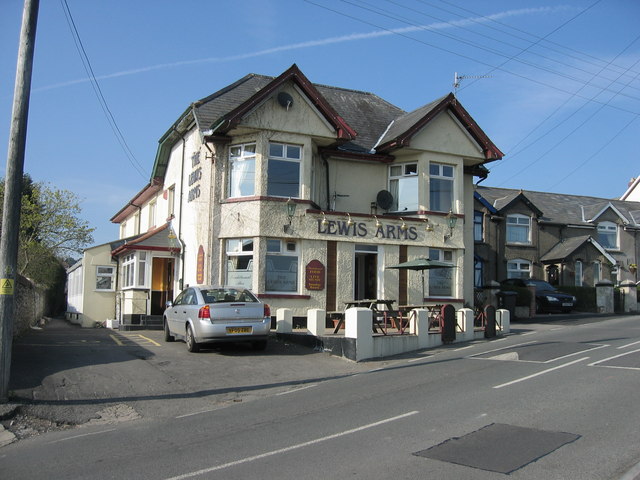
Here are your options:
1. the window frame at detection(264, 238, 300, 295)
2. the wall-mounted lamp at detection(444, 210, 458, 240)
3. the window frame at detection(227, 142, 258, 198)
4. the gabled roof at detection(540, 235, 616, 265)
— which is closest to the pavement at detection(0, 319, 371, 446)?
the window frame at detection(264, 238, 300, 295)

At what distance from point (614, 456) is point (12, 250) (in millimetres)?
9036

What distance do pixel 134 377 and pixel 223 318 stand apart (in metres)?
2.79

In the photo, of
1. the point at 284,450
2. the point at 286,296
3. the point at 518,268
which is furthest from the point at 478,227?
the point at 284,450

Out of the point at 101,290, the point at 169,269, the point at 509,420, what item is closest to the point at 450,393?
the point at 509,420

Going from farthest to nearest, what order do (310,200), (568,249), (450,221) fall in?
(568,249), (450,221), (310,200)

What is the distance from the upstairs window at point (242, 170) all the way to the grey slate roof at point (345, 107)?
51.5 inches

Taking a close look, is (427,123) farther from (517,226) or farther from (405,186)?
(517,226)

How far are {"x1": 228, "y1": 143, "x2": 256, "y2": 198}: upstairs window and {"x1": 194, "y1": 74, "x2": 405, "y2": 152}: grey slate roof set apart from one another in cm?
131

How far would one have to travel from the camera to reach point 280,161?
63.6 feet

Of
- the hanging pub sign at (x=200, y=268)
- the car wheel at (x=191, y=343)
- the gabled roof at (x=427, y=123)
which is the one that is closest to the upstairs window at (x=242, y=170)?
the hanging pub sign at (x=200, y=268)

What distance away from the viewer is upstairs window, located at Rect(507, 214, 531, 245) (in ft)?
123

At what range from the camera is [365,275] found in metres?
22.1

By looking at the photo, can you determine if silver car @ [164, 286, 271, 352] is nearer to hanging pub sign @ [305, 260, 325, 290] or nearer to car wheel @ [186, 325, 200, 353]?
car wheel @ [186, 325, 200, 353]

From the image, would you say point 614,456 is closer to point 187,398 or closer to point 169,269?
point 187,398
